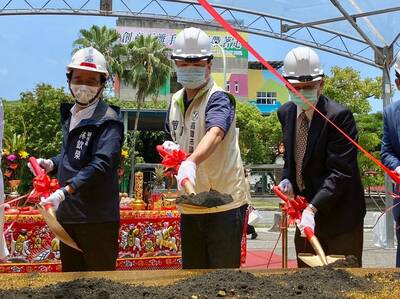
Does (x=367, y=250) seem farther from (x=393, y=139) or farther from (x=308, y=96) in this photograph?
(x=308, y=96)

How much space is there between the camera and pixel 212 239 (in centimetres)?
216

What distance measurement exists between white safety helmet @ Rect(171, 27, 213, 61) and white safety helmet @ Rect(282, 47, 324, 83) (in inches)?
15.3

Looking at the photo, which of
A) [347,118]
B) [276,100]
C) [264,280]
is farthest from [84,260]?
[276,100]

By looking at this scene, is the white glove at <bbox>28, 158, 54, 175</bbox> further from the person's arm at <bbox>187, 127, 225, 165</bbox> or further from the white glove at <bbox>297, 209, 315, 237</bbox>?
the white glove at <bbox>297, 209, 315, 237</bbox>

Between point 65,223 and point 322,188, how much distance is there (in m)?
1.13

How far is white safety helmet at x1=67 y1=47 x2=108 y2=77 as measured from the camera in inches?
90.7

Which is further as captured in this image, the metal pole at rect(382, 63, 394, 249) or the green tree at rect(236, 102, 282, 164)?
the green tree at rect(236, 102, 282, 164)

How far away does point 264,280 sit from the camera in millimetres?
1630

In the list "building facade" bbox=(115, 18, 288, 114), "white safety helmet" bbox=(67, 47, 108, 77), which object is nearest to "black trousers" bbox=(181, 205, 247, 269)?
"white safety helmet" bbox=(67, 47, 108, 77)

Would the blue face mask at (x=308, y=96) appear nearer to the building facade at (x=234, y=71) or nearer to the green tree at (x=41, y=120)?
the green tree at (x=41, y=120)

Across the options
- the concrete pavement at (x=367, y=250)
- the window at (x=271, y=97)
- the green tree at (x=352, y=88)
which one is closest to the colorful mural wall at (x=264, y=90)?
the window at (x=271, y=97)

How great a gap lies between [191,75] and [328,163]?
72 centimetres

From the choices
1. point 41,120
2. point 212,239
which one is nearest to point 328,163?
point 212,239

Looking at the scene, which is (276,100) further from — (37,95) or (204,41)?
(204,41)
